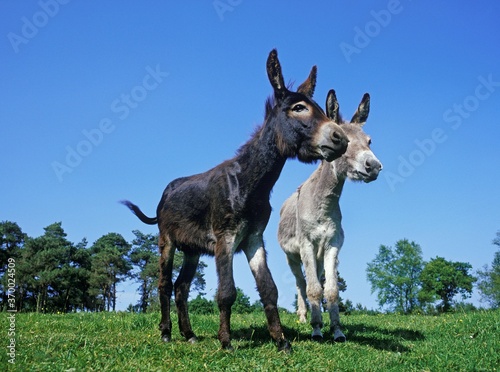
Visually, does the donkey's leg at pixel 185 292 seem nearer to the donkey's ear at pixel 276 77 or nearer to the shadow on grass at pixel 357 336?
the shadow on grass at pixel 357 336

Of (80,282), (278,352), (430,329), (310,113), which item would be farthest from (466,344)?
(80,282)

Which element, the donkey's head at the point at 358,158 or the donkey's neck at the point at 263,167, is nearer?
the donkey's neck at the point at 263,167

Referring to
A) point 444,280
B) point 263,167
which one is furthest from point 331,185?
point 444,280

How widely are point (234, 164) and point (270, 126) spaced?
780 mm

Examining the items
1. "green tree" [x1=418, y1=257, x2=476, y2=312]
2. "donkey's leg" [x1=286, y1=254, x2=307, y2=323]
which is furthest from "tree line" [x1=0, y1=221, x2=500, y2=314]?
"donkey's leg" [x1=286, y1=254, x2=307, y2=323]

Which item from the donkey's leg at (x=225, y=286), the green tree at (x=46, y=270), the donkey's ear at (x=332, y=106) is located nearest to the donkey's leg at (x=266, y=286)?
the donkey's leg at (x=225, y=286)

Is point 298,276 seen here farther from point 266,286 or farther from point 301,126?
point 301,126

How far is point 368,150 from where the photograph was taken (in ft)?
26.9

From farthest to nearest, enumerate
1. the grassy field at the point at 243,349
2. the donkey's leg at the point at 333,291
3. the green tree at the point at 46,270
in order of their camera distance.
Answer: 1. the green tree at the point at 46,270
2. the donkey's leg at the point at 333,291
3. the grassy field at the point at 243,349

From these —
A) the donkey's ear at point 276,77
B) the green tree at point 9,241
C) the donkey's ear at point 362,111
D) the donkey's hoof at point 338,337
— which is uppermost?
the green tree at point 9,241

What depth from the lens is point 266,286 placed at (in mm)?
6172

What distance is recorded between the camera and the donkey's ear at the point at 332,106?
9.23 meters

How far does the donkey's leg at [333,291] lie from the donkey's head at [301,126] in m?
2.65

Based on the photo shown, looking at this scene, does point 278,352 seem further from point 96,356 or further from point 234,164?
point 234,164
